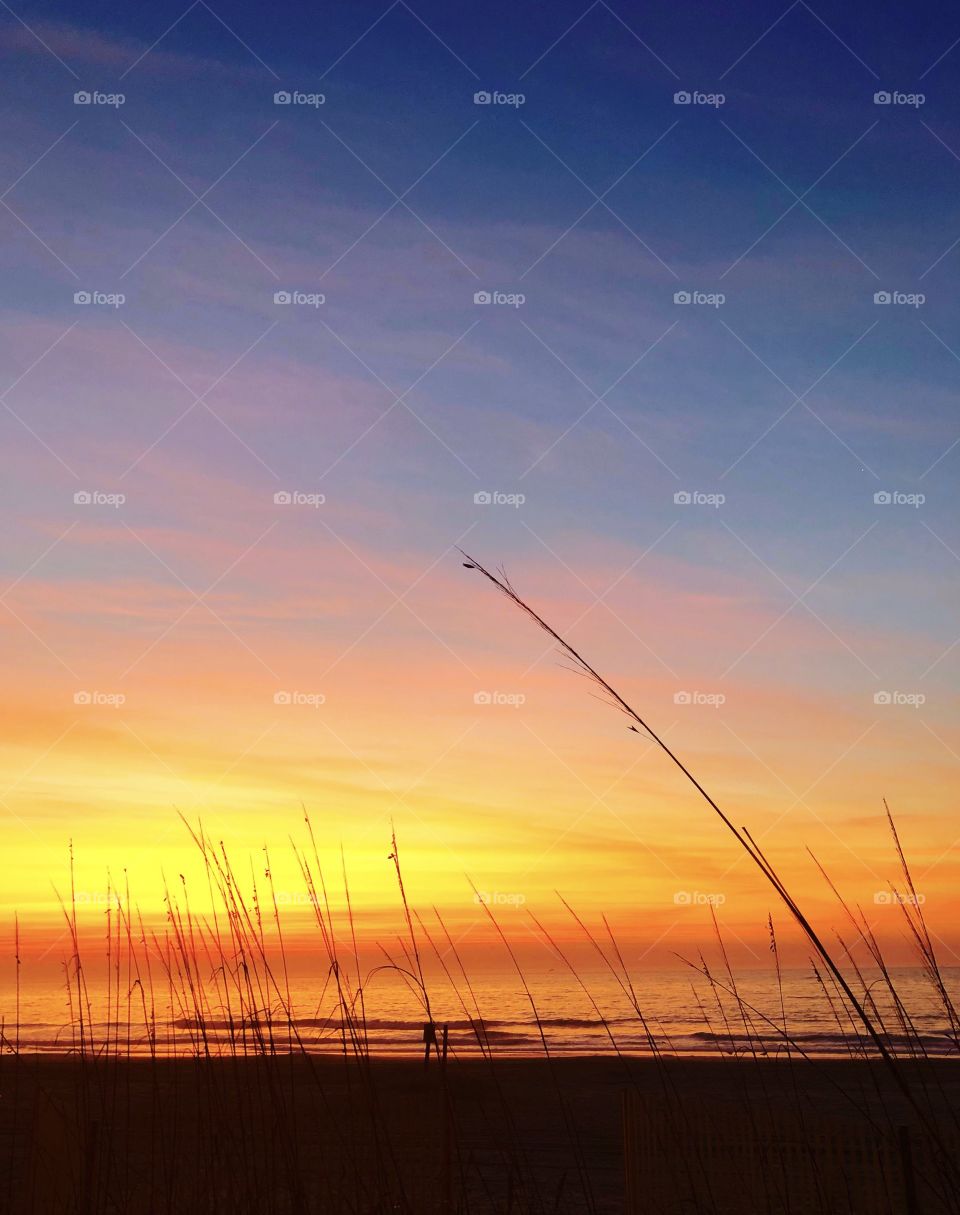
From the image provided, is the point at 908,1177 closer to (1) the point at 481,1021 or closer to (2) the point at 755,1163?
(1) the point at 481,1021

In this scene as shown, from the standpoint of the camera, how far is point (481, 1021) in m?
3.04

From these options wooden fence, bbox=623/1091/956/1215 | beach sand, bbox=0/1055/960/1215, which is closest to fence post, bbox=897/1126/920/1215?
beach sand, bbox=0/1055/960/1215

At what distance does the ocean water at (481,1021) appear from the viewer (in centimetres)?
303

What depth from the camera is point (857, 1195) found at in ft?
17.5

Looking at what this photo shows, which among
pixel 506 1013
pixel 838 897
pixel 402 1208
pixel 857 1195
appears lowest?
pixel 857 1195

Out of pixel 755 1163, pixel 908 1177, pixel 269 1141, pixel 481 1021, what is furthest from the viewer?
pixel 755 1163

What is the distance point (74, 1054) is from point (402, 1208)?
54.2 inches

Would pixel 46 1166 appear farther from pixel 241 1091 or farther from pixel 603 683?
pixel 603 683

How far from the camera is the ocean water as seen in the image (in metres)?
3.03

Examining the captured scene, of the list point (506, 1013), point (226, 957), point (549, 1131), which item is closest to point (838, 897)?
point (226, 957)

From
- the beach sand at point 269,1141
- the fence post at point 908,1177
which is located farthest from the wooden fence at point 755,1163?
the fence post at point 908,1177

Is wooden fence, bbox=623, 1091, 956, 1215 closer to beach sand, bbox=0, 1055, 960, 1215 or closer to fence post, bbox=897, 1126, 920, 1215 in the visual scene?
beach sand, bbox=0, 1055, 960, 1215

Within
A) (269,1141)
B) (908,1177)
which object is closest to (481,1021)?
Answer: (269,1141)

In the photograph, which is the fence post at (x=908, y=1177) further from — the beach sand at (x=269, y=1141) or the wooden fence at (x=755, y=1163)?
the wooden fence at (x=755, y=1163)
